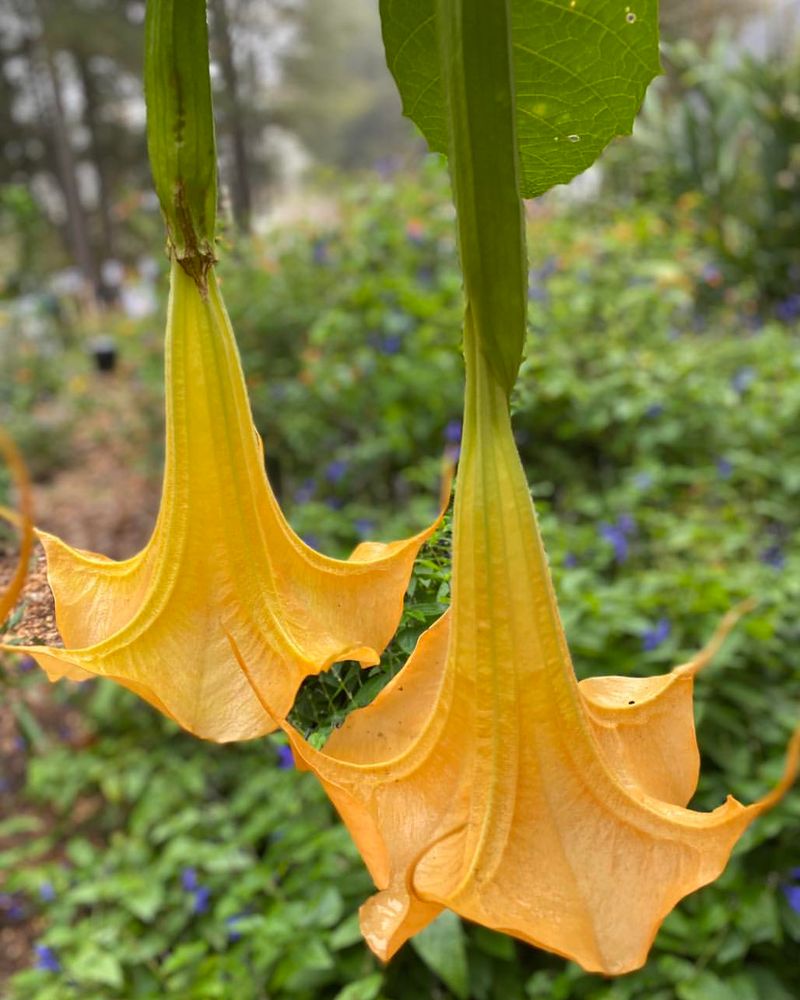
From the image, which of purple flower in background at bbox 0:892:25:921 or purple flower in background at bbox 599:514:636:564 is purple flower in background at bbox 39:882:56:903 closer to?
purple flower in background at bbox 0:892:25:921

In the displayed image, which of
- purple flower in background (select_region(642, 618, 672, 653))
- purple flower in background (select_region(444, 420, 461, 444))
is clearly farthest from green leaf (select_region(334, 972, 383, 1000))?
purple flower in background (select_region(444, 420, 461, 444))

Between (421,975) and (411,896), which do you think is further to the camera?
(421,975)

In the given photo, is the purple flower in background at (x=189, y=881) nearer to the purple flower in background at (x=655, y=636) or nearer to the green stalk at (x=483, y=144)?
the purple flower in background at (x=655, y=636)

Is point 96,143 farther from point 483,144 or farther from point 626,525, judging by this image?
point 483,144

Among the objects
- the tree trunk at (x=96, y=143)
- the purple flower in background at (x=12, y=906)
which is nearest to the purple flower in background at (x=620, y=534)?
the purple flower in background at (x=12, y=906)

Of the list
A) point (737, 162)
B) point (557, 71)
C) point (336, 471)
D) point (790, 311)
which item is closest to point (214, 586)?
point (557, 71)

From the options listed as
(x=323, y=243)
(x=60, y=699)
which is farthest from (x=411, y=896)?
(x=323, y=243)

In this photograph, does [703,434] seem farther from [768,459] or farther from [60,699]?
[60,699]
